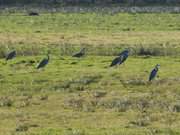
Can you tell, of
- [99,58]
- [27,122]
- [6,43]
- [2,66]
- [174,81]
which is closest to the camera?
[27,122]

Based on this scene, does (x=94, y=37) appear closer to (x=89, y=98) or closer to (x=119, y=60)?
(x=119, y=60)

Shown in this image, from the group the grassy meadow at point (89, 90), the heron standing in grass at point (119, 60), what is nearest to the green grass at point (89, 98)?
the grassy meadow at point (89, 90)

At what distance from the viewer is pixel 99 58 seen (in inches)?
1314

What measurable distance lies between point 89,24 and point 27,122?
43.6 meters

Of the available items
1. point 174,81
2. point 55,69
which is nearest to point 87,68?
point 55,69

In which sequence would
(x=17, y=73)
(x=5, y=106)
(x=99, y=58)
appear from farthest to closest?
1. (x=99, y=58)
2. (x=17, y=73)
3. (x=5, y=106)

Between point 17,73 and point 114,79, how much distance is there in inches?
168

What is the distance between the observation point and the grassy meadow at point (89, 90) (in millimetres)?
17766

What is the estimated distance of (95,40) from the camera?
146ft

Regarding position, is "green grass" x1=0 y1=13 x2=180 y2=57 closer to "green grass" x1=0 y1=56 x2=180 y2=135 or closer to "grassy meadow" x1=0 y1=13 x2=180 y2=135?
"grassy meadow" x1=0 y1=13 x2=180 y2=135

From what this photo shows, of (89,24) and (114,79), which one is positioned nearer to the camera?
(114,79)

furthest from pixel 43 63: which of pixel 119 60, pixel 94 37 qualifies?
pixel 94 37

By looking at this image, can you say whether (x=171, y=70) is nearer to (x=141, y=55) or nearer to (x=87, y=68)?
(x=87, y=68)

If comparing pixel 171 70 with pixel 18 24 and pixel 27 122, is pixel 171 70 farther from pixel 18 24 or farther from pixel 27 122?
pixel 18 24
